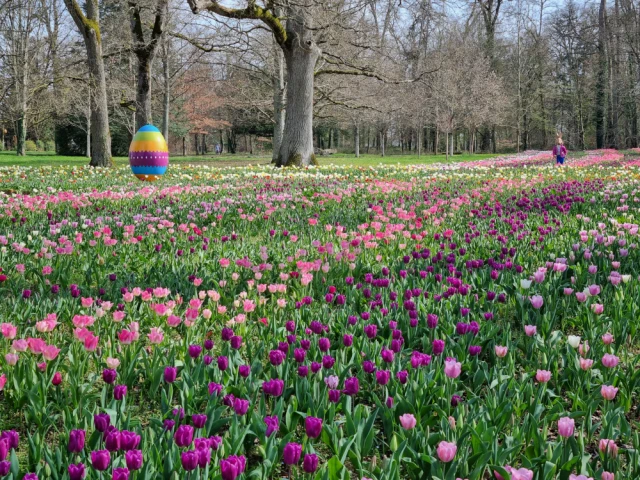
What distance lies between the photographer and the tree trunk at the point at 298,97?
16906 millimetres

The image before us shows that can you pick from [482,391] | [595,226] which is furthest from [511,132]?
[482,391]

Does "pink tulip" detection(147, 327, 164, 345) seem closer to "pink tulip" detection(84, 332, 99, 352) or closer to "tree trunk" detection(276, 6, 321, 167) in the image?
"pink tulip" detection(84, 332, 99, 352)

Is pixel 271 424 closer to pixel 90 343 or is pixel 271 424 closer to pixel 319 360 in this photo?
pixel 319 360

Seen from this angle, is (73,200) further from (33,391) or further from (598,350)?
(598,350)

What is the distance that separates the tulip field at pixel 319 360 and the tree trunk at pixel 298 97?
12130 millimetres

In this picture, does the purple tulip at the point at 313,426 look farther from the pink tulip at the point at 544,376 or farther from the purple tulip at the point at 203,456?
the pink tulip at the point at 544,376

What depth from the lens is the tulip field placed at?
1.61 meters

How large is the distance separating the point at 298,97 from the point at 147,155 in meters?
6.98

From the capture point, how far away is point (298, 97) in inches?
672

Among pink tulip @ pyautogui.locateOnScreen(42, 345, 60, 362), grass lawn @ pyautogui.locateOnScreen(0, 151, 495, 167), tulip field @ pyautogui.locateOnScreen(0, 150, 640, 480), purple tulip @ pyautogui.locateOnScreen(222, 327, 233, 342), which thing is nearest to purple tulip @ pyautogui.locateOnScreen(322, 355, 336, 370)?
tulip field @ pyautogui.locateOnScreen(0, 150, 640, 480)

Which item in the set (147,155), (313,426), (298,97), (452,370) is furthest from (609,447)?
(298,97)

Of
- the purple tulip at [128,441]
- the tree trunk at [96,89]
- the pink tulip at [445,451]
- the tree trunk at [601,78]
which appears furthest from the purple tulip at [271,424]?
the tree trunk at [601,78]

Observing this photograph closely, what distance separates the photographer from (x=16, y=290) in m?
3.38

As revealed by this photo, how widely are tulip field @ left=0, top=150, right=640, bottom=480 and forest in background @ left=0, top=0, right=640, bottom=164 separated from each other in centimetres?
1211
